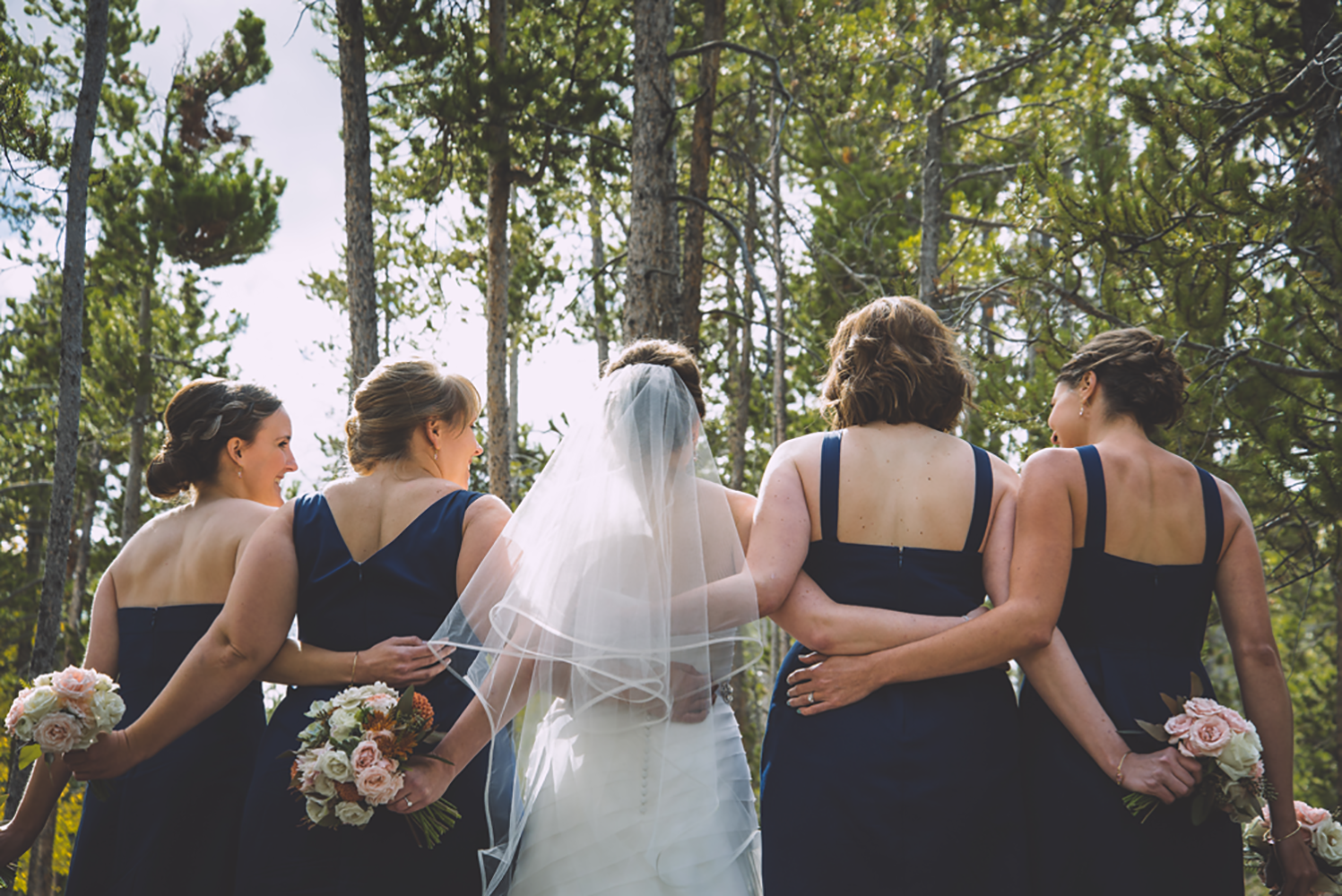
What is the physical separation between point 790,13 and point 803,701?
984 cm

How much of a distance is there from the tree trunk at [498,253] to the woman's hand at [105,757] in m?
6.96

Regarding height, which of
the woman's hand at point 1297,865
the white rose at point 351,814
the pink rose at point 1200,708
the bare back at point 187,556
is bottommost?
the woman's hand at point 1297,865

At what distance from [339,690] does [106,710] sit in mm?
767

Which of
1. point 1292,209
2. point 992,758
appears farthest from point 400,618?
point 1292,209

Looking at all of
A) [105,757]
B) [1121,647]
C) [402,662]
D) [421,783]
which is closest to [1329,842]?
[1121,647]

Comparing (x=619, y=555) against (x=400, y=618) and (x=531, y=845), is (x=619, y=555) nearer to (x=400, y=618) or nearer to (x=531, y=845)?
(x=400, y=618)

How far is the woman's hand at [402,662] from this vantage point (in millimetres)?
2348

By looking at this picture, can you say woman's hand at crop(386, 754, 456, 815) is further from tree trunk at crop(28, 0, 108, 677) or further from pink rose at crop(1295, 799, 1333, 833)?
tree trunk at crop(28, 0, 108, 677)

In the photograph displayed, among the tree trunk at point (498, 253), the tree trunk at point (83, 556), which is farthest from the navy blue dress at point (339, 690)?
the tree trunk at point (83, 556)

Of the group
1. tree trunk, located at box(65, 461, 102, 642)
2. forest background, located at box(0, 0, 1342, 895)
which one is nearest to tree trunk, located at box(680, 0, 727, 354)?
forest background, located at box(0, 0, 1342, 895)

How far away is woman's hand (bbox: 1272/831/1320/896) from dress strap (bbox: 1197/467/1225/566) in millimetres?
828

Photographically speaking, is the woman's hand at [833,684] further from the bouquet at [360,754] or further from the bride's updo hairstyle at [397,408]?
the bride's updo hairstyle at [397,408]

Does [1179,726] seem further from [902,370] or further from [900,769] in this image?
[902,370]

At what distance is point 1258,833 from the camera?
2482mm
